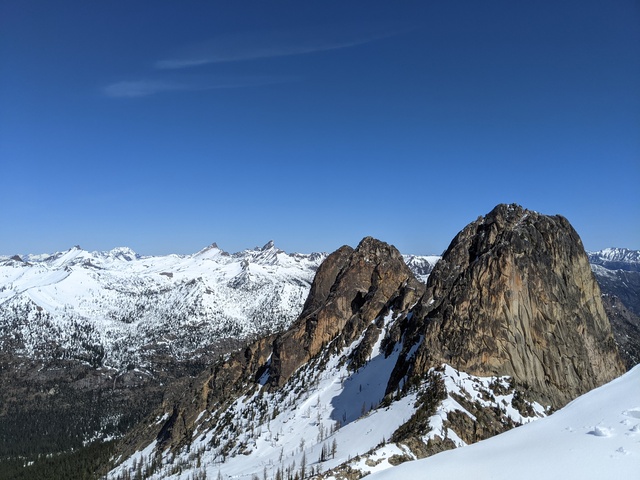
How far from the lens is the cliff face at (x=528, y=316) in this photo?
69188 millimetres

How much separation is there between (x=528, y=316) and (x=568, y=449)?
2370 inches

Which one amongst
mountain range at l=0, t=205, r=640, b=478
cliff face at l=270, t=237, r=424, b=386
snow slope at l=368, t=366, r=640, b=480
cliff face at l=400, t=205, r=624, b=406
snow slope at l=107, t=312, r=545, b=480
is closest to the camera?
snow slope at l=368, t=366, r=640, b=480

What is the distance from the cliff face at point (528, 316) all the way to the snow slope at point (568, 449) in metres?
44.8

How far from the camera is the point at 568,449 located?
19250 millimetres

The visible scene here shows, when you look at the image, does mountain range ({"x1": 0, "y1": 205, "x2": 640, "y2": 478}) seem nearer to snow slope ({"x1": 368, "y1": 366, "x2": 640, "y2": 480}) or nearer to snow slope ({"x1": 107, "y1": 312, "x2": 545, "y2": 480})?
snow slope ({"x1": 107, "y1": 312, "x2": 545, "y2": 480})

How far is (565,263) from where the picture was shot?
8475 centimetres

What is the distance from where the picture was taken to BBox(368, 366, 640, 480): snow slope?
692 inches

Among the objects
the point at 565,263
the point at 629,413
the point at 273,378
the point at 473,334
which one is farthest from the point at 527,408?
the point at 273,378

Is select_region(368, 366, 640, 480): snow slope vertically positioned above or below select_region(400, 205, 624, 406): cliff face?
below

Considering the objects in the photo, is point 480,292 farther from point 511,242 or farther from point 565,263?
point 565,263

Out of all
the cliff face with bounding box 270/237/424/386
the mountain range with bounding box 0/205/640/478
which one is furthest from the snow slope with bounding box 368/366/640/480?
the cliff face with bounding box 270/237/424/386

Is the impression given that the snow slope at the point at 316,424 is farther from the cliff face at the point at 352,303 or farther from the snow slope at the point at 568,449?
the snow slope at the point at 568,449

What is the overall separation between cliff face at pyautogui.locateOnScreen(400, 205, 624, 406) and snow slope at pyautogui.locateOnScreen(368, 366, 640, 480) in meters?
44.8

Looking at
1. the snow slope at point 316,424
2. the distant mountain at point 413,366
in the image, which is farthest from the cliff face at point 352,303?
the snow slope at point 316,424
